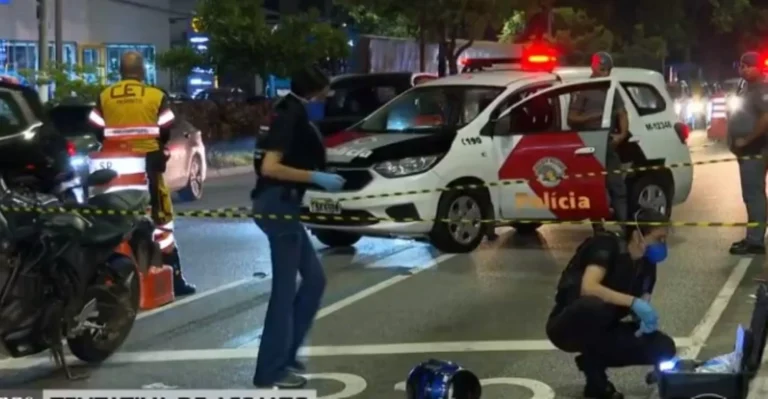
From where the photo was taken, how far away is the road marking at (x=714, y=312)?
7672 millimetres

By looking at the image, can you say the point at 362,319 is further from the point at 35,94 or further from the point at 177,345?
the point at 35,94

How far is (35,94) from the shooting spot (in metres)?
9.56

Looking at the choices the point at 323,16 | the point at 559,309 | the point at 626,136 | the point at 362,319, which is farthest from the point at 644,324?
the point at 323,16

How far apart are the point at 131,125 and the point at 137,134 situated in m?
0.08

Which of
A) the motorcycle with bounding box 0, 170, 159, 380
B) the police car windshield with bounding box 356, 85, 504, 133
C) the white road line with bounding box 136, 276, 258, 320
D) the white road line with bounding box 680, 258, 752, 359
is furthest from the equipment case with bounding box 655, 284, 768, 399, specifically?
the police car windshield with bounding box 356, 85, 504, 133

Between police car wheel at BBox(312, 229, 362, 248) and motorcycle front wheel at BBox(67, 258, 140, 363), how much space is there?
4.80 meters

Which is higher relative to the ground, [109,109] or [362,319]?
[109,109]

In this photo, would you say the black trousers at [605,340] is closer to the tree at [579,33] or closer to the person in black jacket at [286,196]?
the person in black jacket at [286,196]

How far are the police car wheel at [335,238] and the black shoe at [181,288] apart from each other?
102 inches

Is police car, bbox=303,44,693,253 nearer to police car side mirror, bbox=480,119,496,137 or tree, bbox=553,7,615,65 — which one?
police car side mirror, bbox=480,119,496,137

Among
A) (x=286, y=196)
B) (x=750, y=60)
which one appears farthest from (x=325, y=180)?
(x=750, y=60)

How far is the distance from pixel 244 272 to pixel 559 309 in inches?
183

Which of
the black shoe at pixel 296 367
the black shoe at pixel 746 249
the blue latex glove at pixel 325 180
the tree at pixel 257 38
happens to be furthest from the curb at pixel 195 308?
the tree at pixel 257 38

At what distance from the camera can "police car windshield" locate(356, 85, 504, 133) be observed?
12.1 m
